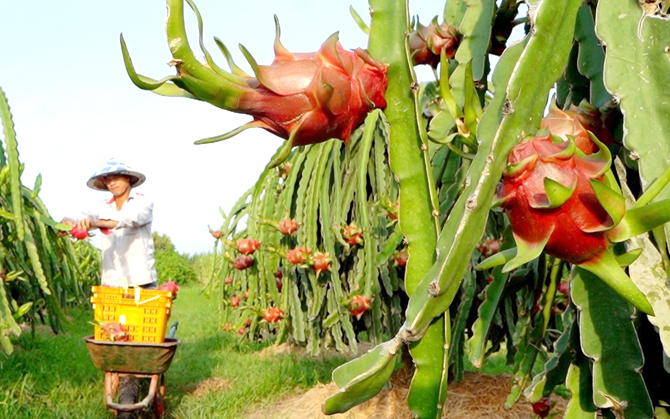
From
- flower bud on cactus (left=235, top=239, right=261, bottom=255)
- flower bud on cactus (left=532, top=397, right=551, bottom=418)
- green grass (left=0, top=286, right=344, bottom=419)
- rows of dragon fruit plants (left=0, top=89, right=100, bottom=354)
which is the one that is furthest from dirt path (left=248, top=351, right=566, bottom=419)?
flower bud on cactus (left=532, top=397, right=551, bottom=418)

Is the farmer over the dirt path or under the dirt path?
over

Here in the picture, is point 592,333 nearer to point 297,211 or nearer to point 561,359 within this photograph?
point 561,359

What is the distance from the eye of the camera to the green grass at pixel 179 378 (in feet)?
11.4

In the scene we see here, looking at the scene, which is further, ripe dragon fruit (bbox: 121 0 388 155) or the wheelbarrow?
the wheelbarrow

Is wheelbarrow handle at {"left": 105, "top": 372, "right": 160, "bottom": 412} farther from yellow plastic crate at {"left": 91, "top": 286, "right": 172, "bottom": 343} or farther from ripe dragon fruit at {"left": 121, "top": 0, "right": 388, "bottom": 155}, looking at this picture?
ripe dragon fruit at {"left": 121, "top": 0, "right": 388, "bottom": 155}

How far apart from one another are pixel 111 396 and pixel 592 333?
3.00 metres

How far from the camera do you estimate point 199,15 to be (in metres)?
0.64

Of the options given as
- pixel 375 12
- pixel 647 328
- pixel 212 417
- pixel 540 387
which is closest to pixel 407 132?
pixel 375 12

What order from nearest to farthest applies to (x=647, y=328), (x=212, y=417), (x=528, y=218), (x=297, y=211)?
1. (x=528, y=218)
2. (x=647, y=328)
3. (x=297, y=211)
4. (x=212, y=417)

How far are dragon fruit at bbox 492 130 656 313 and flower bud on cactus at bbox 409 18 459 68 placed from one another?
484mm

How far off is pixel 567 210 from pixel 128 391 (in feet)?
10.8

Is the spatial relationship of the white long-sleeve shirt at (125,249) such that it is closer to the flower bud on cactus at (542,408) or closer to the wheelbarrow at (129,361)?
the wheelbarrow at (129,361)

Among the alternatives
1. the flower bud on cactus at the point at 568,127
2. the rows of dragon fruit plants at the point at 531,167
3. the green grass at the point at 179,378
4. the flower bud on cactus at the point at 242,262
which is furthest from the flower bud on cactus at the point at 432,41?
the green grass at the point at 179,378

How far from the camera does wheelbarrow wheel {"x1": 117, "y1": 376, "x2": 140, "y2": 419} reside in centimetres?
337
